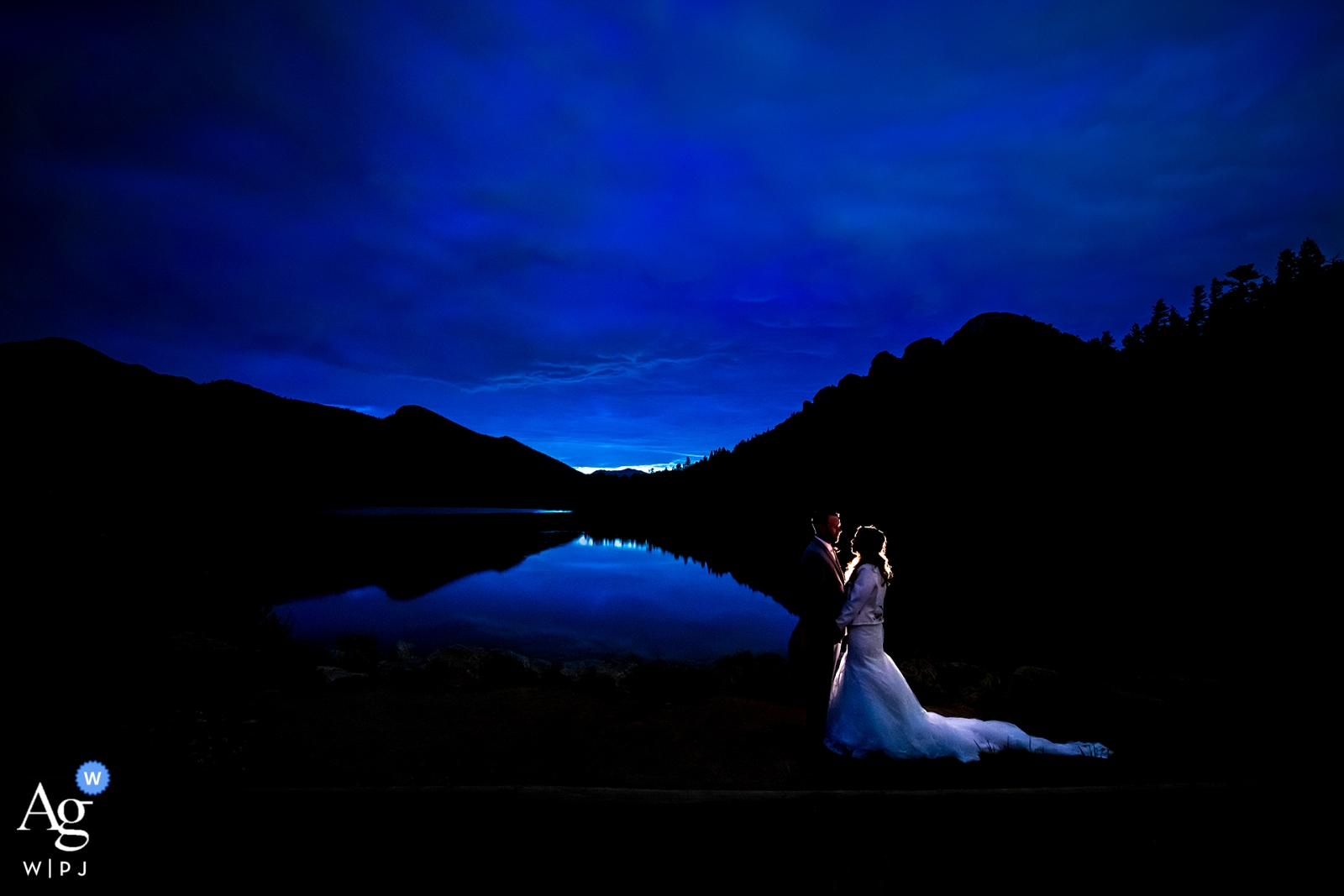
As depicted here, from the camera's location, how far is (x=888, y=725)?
6.29m

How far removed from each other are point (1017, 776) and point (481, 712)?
7.08 meters

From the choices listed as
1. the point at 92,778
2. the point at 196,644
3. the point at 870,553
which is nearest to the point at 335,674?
the point at 196,644

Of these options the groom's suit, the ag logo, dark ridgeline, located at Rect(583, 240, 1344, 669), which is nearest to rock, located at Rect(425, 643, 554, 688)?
the groom's suit

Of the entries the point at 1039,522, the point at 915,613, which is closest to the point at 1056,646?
the point at 915,613

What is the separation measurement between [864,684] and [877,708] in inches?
11.2

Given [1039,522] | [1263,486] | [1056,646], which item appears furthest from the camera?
[1039,522]

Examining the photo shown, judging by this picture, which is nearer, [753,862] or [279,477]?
[753,862]

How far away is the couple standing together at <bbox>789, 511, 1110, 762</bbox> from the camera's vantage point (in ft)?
20.6

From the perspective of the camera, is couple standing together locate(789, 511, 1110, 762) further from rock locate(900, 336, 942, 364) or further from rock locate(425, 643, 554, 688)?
rock locate(900, 336, 942, 364)

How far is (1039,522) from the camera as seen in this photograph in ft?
167

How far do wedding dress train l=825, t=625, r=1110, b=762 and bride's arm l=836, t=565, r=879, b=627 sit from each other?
20 centimetres

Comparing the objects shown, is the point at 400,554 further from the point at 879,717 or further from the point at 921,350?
the point at 921,350

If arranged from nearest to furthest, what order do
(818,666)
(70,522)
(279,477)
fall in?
(818,666), (70,522), (279,477)

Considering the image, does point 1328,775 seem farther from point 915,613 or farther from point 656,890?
point 915,613
